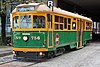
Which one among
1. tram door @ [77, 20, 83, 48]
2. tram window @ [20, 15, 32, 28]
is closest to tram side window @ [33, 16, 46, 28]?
tram window @ [20, 15, 32, 28]

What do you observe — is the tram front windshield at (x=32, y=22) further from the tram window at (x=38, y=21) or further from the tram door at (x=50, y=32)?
the tram door at (x=50, y=32)

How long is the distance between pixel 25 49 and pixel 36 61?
34.2 inches

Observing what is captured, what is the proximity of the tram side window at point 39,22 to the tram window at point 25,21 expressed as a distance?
25 cm

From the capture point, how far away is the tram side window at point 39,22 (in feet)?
51.1

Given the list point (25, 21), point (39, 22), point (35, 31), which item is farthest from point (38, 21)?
point (25, 21)

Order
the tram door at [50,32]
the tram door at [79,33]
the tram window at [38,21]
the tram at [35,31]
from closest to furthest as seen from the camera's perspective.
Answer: the tram at [35,31]
the tram window at [38,21]
the tram door at [50,32]
the tram door at [79,33]

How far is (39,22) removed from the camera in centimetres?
1562

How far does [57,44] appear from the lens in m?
16.9

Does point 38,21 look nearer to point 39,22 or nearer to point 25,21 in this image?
point 39,22

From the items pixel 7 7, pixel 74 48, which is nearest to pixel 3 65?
pixel 74 48

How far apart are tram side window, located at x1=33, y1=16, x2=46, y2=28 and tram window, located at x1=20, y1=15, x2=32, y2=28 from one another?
0.81 ft

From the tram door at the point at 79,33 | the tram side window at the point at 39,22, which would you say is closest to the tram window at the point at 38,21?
the tram side window at the point at 39,22

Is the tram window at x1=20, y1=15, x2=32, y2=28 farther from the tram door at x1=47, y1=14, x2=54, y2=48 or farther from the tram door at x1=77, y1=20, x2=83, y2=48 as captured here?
the tram door at x1=77, y1=20, x2=83, y2=48

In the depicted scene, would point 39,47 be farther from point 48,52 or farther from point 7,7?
point 7,7
